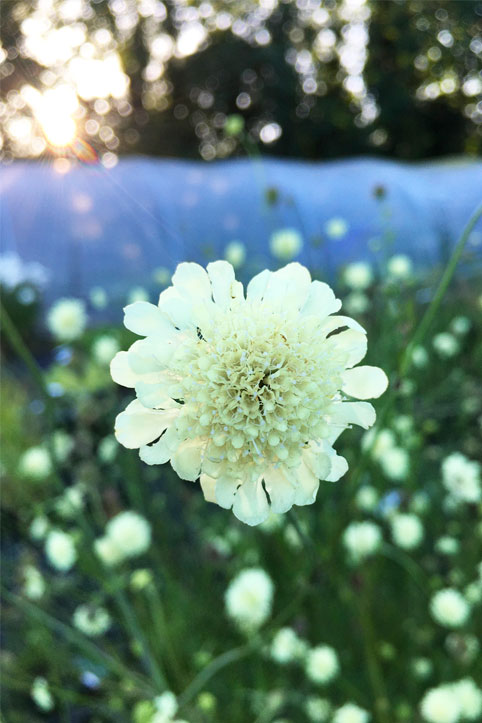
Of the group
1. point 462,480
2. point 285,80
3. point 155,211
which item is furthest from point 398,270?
point 285,80

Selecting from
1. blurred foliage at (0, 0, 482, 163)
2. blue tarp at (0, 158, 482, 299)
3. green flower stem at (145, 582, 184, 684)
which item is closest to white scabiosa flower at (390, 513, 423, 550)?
green flower stem at (145, 582, 184, 684)

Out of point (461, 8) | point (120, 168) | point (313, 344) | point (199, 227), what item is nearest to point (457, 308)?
point (313, 344)

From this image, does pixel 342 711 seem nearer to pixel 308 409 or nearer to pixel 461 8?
pixel 308 409

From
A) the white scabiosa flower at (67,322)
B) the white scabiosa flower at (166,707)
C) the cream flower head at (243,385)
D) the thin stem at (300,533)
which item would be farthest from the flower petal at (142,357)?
the white scabiosa flower at (67,322)

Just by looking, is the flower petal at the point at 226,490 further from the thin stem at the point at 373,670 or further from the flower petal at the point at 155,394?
the thin stem at the point at 373,670

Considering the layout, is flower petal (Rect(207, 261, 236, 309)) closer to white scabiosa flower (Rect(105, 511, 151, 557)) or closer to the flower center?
the flower center

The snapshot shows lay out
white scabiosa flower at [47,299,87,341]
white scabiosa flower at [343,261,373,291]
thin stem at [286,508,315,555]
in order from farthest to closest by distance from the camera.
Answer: white scabiosa flower at [343,261,373,291], white scabiosa flower at [47,299,87,341], thin stem at [286,508,315,555]

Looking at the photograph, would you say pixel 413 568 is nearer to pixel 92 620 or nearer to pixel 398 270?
pixel 92 620
